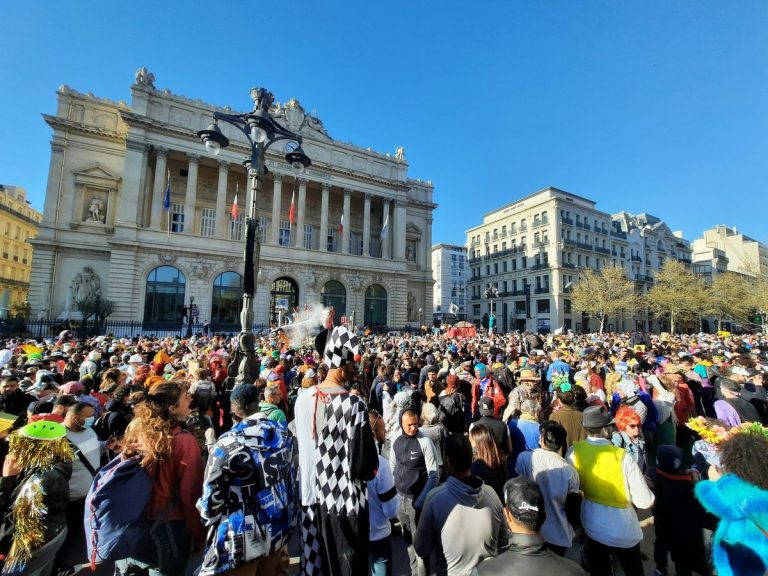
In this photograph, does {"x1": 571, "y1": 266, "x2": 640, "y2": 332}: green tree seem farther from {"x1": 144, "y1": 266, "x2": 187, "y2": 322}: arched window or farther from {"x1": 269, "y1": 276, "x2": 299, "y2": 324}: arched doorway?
{"x1": 144, "y1": 266, "x2": 187, "y2": 322}: arched window

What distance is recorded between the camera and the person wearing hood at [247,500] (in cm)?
218

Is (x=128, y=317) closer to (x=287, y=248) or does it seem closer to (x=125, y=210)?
(x=125, y=210)

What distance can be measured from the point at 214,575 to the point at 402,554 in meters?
2.35

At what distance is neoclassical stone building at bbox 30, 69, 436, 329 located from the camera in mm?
26719

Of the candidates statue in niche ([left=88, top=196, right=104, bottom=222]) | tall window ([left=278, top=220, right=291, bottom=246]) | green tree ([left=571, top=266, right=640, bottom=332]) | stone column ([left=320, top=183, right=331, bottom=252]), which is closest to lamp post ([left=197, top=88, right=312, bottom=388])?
stone column ([left=320, top=183, right=331, bottom=252])

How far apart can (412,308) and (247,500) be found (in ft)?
126

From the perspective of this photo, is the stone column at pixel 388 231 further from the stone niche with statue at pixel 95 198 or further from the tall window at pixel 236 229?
the stone niche with statue at pixel 95 198

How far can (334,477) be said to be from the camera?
2639mm

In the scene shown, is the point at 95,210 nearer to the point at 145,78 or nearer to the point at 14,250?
the point at 145,78

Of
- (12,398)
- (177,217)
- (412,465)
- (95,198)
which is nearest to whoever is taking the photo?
(412,465)

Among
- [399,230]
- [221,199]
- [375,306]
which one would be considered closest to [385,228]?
[399,230]

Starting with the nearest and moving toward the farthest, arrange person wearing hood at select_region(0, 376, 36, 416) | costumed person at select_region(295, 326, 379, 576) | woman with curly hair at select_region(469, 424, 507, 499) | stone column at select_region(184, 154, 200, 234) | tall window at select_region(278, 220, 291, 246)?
costumed person at select_region(295, 326, 379, 576) < woman with curly hair at select_region(469, 424, 507, 499) < person wearing hood at select_region(0, 376, 36, 416) < stone column at select_region(184, 154, 200, 234) < tall window at select_region(278, 220, 291, 246)

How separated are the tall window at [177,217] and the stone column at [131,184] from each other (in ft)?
10.8

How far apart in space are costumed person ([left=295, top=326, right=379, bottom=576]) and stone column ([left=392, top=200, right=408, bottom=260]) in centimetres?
3581
